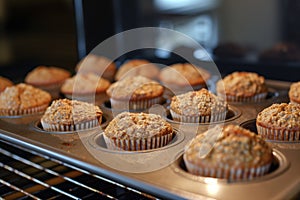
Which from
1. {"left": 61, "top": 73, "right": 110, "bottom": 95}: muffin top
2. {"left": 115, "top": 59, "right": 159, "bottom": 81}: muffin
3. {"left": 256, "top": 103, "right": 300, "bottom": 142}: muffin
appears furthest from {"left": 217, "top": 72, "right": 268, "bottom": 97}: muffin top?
{"left": 61, "top": 73, "right": 110, "bottom": 95}: muffin top

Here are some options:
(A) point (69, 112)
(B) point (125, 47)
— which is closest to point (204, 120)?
(A) point (69, 112)

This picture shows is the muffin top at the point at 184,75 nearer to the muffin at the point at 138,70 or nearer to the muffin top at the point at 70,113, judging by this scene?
the muffin at the point at 138,70

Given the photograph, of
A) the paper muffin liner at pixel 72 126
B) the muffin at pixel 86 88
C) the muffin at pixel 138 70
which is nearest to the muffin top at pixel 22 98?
the muffin at pixel 86 88

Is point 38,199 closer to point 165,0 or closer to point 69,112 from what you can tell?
point 69,112

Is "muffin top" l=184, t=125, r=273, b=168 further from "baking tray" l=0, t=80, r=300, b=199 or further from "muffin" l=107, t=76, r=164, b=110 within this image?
"muffin" l=107, t=76, r=164, b=110

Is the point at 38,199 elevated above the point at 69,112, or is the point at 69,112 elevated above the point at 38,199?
the point at 69,112

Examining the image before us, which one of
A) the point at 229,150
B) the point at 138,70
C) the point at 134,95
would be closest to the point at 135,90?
the point at 134,95
